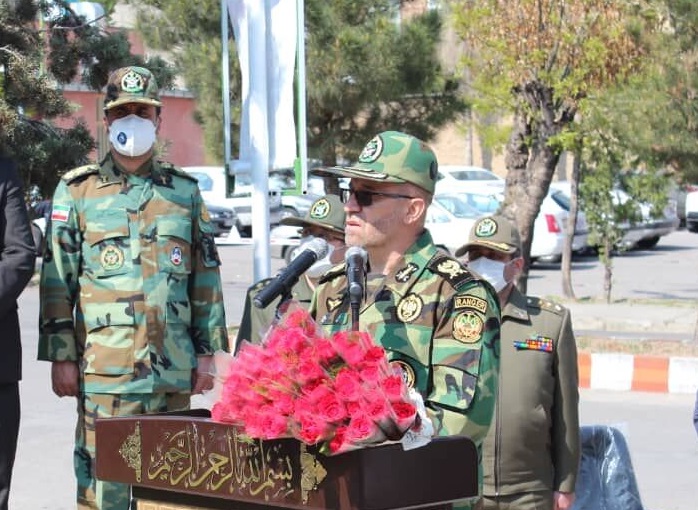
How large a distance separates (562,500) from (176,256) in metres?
1.72

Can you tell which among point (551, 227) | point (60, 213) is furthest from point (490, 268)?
point (551, 227)

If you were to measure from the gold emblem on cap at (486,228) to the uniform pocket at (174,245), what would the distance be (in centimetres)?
119

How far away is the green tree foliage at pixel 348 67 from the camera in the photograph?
16.3m

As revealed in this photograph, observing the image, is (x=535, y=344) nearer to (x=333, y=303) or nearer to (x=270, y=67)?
(x=333, y=303)

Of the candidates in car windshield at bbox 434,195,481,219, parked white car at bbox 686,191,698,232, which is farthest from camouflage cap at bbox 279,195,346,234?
parked white car at bbox 686,191,698,232

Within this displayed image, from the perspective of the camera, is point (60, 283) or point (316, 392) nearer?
point (316, 392)

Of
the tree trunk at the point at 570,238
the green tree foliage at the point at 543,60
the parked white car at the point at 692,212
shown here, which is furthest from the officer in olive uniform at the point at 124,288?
the parked white car at the point at 692,212

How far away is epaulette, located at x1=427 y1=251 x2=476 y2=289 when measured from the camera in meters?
3.47

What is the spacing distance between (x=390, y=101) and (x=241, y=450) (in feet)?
47.7

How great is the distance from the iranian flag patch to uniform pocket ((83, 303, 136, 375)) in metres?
0.36

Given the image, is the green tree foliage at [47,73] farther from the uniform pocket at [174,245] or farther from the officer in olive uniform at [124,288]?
the uniform pocket at [174,245]

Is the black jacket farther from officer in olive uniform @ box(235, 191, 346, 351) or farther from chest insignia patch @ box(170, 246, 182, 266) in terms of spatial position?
officer in olive uniform @ box(235, 191, 346, 351)

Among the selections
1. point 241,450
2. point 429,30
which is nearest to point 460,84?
point 429,30

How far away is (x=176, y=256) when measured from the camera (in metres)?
5.31
